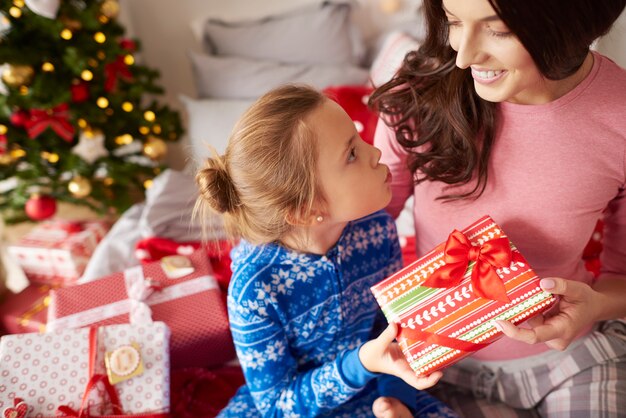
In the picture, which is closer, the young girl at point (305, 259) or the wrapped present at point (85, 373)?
the young girl at point (305, 259)

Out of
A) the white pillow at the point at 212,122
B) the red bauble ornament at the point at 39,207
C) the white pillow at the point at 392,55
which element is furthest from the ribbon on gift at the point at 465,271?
the red bauble ornament at the point at 39,207

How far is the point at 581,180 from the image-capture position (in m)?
0.97

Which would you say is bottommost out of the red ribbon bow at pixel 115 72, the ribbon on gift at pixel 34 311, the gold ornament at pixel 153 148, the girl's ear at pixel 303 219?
the girl's ear at pixel 303 219

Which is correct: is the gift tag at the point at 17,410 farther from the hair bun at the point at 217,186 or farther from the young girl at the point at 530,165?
the young girl at the point at 530,165

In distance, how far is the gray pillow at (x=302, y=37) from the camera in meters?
2.19

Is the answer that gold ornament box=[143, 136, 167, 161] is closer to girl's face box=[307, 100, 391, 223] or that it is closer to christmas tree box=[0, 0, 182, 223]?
christmas tree box=[0, 0, 182, 223]

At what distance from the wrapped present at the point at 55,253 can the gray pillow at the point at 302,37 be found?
1.04m

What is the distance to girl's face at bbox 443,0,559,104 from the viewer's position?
2.57 feet

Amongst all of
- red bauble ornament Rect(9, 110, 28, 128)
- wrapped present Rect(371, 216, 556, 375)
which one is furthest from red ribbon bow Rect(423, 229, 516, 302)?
red bauble ornament Rect(9, 110, 28, 128)

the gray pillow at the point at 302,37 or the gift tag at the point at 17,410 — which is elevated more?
the gray pillow at the point at 302,37

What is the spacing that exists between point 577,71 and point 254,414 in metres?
0.97

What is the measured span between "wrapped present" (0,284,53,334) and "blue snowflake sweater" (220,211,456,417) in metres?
0.91

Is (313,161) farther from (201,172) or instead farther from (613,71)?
(613,71)

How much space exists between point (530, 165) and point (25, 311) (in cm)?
171
